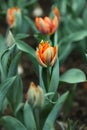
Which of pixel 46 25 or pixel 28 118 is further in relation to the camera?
pixel 46 25

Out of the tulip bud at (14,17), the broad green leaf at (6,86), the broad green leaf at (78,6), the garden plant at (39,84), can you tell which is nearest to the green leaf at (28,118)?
the garden plant at (39,84)

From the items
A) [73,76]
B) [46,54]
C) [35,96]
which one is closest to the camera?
[35,96]

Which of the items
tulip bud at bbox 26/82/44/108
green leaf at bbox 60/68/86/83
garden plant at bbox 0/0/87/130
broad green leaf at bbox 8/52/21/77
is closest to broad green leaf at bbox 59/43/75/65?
garden plant at bbox 0/0/87/130

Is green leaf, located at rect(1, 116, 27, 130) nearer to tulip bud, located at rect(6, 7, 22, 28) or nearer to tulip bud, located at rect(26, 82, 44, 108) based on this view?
tulip bud, located at rect(26, 82, 44, 108)

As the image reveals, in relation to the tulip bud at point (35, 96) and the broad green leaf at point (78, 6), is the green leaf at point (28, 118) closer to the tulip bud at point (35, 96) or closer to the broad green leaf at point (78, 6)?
the tulip bud at point (35, 96)

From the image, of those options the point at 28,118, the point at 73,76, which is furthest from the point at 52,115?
the point at 73,76

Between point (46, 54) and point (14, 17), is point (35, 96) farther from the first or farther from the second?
point (14, 17)

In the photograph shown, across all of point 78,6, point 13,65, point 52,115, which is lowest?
point 78,6
